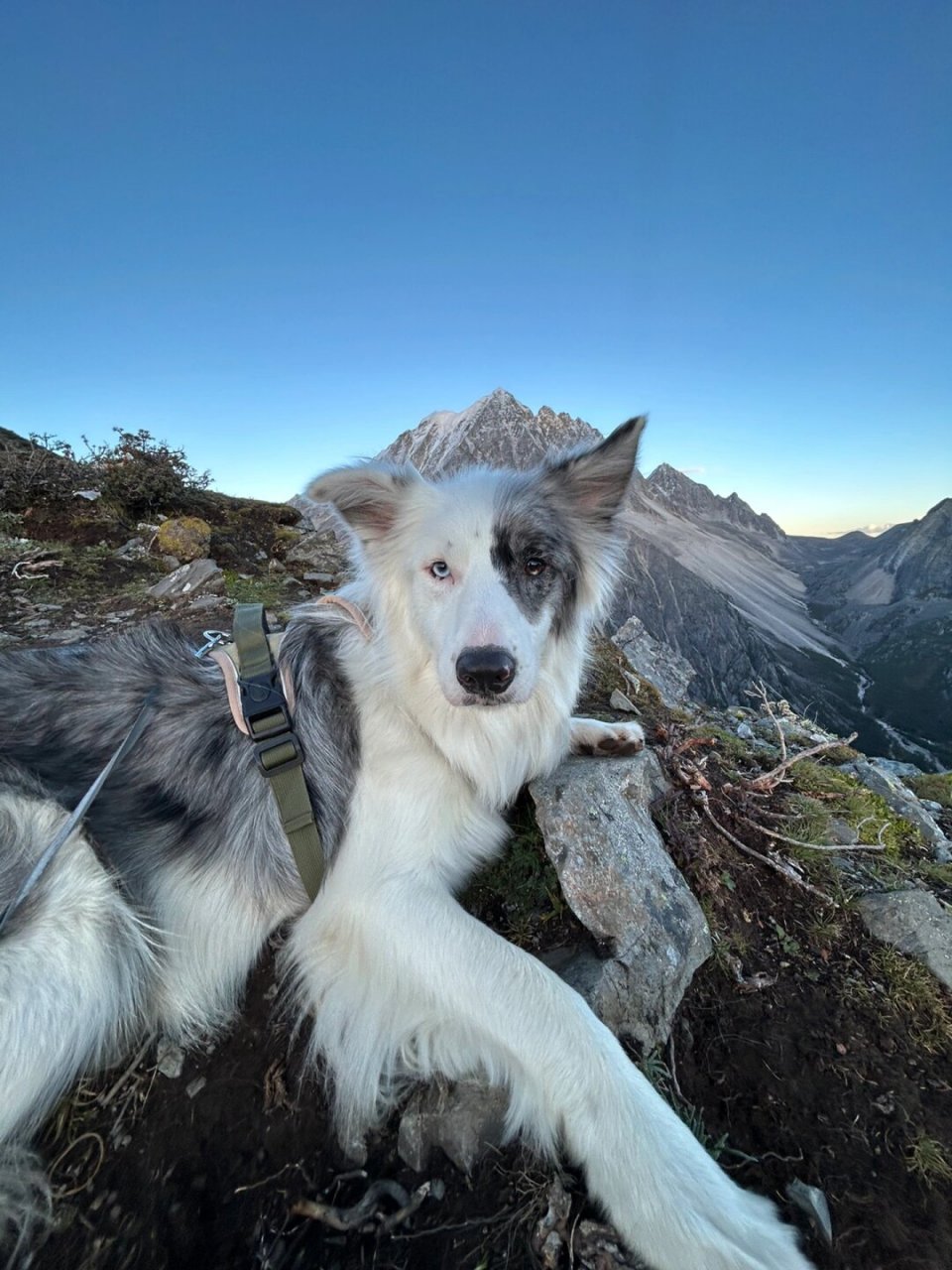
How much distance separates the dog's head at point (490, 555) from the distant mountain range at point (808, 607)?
118 feet

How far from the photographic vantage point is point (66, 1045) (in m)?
2.17

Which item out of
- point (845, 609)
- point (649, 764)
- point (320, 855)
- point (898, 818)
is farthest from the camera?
point (845, 609)

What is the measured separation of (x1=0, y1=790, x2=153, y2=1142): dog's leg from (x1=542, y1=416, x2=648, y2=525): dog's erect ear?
10.2ft

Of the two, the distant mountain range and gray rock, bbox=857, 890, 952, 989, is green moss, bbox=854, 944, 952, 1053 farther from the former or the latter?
the distant mountain range

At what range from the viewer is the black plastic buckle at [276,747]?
266cm

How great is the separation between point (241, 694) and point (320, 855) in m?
0.90

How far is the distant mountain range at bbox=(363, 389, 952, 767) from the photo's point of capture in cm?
8125

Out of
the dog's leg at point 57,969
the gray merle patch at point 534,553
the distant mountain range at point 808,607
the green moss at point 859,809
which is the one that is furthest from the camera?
the distant mountain range at point 808,607

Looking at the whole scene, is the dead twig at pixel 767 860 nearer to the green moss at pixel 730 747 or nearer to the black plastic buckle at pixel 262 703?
the green moss at pixel 730 747

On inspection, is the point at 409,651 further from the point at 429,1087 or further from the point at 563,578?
the point at 429,1087

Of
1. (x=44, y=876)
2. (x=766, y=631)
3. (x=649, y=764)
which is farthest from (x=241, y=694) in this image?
(x=766, y=631)

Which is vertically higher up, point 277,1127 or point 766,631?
point 277,1127

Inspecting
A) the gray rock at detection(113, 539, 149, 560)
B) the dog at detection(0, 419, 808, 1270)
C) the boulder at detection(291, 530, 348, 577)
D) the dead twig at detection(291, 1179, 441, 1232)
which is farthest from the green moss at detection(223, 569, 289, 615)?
the dead twig at detection(291, 1179, 441, 1232)

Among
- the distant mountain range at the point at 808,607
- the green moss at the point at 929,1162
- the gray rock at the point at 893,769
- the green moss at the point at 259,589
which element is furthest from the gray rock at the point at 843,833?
the distant mountain range at the point at 808,607
